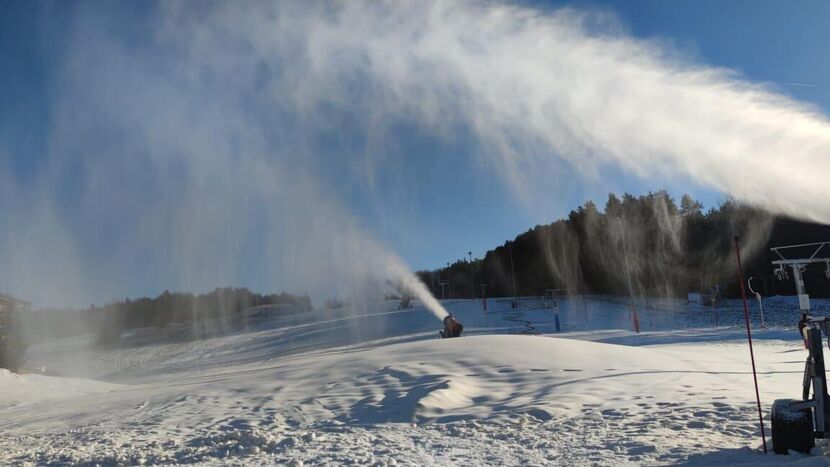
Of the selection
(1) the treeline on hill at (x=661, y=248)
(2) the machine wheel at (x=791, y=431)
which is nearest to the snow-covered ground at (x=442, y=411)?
(2) the machine wheel at (x=791, y=431)

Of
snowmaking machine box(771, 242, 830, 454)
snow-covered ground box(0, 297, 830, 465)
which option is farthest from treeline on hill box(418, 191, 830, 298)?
snowmaking machine box(771, 242, 830, 454)

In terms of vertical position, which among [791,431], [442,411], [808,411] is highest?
[808,411]

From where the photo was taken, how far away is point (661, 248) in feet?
175

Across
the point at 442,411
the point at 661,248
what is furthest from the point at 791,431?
the point at 661,248

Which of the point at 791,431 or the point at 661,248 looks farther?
the point at 661,248

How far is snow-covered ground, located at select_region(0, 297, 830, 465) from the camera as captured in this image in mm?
7477

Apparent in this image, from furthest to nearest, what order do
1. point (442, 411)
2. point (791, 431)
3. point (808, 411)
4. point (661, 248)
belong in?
point (661, 248), point (442, 411), point (808, 411), point (791, 431)

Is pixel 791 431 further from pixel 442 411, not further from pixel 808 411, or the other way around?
pixel 442 411

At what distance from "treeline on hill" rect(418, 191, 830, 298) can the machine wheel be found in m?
43.5

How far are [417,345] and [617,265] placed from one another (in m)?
41.1

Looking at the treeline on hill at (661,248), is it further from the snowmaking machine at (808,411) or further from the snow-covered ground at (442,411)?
the snowmaking machine at (808,411)

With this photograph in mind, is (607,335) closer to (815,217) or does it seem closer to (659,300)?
(815,217)

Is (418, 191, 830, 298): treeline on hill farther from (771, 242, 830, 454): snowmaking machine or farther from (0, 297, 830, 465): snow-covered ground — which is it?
(771, 242, 830, 454): snowmaking machine

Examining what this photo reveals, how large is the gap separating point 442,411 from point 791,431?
515 centimetres
